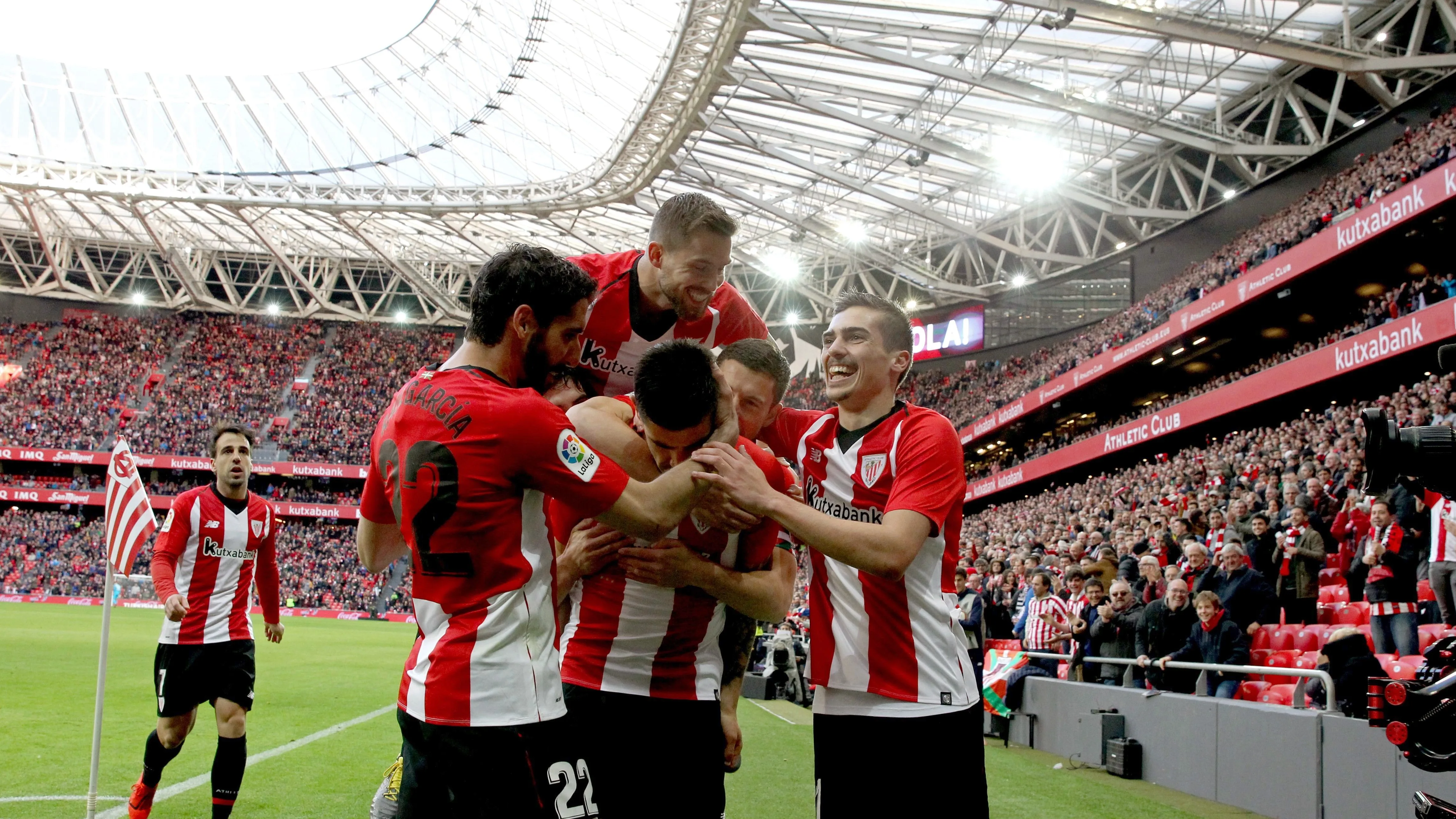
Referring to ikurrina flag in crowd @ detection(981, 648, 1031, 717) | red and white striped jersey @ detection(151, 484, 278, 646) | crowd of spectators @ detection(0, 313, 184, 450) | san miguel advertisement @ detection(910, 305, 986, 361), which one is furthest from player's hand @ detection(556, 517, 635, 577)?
crowd of spectators @ detection(0, 313, 184, 450)

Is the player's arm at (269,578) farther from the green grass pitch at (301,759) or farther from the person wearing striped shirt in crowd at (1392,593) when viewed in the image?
the person wearing striped shirt in crowd at (1392,593)

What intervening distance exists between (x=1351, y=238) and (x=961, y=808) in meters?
23.2

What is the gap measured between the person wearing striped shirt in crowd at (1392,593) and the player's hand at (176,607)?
9.44 m

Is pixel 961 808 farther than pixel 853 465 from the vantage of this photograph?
No

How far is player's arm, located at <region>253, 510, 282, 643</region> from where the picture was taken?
7.37 m

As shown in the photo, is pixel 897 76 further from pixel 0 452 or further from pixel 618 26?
pixel 0 452

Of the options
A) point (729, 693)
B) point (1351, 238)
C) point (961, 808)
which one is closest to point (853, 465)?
point (729, 693)

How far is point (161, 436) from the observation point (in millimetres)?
49938

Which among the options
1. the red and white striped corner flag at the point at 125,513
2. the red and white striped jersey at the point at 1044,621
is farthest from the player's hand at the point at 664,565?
the red and white striped jersey at the point at 1044,621

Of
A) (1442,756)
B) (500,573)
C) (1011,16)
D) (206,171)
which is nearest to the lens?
(500,573)

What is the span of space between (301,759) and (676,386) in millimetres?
7191

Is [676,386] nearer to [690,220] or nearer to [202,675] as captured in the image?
[690,220]

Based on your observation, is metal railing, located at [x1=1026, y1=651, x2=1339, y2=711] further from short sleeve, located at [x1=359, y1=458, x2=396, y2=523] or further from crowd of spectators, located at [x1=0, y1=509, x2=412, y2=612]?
crowd of spectators, located at [x1=0, y1=509, x2=412, y2=612]

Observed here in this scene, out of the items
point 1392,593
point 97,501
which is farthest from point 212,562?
point 97,501
